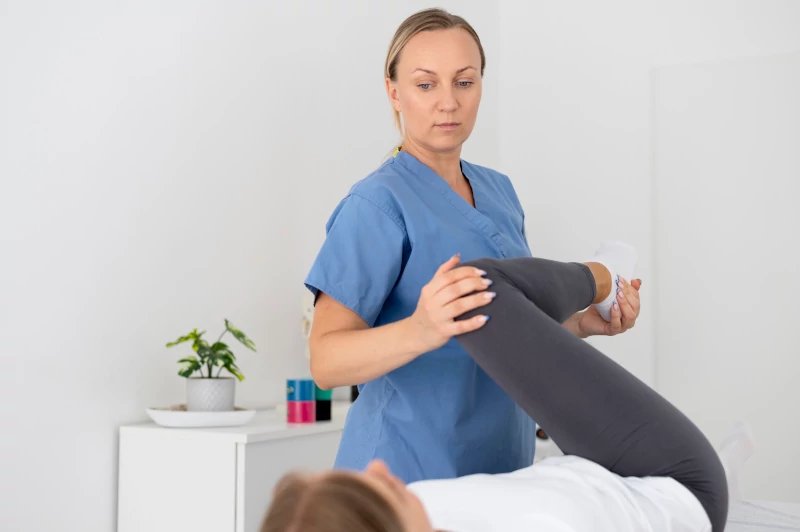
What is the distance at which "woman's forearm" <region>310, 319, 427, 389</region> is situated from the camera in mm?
1039

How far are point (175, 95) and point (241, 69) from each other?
29 cm

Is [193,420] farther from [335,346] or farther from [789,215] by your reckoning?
[789,215]

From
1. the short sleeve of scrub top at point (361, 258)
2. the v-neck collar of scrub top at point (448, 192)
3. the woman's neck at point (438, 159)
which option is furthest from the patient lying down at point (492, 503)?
the woman's neck at point (438, 159)

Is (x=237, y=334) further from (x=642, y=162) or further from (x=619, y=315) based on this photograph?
(x=642, y=162)

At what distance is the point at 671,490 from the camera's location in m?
0.91

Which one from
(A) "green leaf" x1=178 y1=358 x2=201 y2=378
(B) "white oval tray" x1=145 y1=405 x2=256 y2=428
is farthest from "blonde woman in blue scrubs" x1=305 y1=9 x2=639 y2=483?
(A) "green leaf" x1=178 y1=358 x2=201 y2=378

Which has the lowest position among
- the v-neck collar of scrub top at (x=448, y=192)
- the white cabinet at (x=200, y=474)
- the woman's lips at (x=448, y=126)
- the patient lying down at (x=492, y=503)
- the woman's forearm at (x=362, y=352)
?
the white cabinet at (x=200, y=474)

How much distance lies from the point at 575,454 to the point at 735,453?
0.59 m

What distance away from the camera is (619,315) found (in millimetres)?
1371

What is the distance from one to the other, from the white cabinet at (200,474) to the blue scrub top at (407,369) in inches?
24.5

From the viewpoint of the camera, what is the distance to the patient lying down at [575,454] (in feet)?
2.64

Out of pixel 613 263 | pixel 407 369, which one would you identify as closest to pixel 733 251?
pixel 613 263

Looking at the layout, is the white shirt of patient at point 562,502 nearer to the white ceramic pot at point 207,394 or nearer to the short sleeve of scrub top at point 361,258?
the short sleeve of scrub top at point 361,258

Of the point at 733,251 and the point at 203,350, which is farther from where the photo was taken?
the point at 733,251
